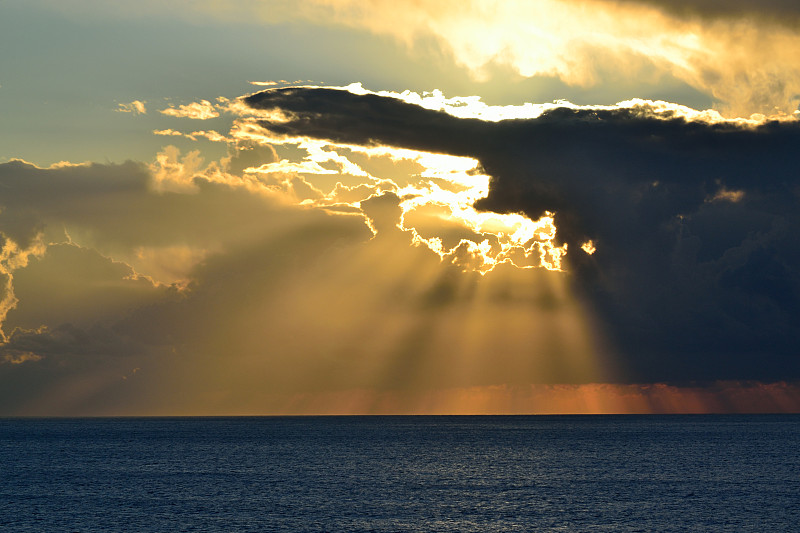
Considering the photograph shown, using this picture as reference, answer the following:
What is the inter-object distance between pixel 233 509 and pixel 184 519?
788 centimetres

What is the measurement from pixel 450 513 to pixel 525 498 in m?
18.3

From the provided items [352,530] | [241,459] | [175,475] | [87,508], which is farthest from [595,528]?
[241,459]

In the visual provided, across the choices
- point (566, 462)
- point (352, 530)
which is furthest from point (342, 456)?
point (352, 530)

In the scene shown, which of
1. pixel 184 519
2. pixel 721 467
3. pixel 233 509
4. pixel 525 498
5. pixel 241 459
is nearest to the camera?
pixel 184 519

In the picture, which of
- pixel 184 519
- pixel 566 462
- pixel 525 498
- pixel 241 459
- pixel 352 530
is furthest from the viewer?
pixel 241 459

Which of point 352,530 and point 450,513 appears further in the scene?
point 450,513

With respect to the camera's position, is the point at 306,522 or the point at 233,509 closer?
the point at 306,522

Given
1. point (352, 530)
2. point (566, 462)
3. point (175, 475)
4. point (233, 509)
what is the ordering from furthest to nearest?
point (566, 462), point (175, 475), point (233, 509), point (352, 530)

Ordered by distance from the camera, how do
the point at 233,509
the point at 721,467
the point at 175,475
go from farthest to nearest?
the point at 721,467
the point at 175,475
the point at 233,509

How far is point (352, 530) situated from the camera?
82125 millimetres

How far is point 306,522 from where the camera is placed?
286ft

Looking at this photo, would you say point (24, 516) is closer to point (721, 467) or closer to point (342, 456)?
point (342, 456)

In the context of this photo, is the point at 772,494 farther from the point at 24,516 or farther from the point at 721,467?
the point at 24,516

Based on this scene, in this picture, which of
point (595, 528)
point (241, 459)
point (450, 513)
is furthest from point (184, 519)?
point (241, 459)
